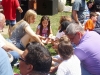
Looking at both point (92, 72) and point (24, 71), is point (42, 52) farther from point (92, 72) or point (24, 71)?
point (92, 72)

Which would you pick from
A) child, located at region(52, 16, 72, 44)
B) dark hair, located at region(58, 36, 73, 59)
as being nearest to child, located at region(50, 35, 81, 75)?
dark hair, located at region(58, 36, 73, 59)

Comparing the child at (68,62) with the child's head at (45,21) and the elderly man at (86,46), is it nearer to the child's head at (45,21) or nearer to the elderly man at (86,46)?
the elderly man at (86,46)

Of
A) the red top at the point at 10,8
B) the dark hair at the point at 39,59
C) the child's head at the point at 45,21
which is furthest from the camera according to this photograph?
the red top at the point at 10,8

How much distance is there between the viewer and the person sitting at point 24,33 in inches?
227

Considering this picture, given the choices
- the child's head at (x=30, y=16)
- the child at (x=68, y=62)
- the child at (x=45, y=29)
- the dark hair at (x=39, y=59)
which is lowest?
the child at (x=45, y=29)

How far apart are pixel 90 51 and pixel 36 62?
1379 millimetres

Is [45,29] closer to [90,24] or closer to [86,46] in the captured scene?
[90,24]

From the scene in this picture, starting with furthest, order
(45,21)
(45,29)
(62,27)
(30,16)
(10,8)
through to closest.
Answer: (10,8) → (45,29) → (45,21) → (30,16) → (62,27)

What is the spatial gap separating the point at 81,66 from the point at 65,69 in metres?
0.48

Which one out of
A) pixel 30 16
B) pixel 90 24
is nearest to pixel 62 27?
pixel 30 16

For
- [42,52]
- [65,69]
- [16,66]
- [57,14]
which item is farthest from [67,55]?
[57,14]

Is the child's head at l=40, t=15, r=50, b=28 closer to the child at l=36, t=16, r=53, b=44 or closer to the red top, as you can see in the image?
the child at l=36, t=16, r=53, b=44

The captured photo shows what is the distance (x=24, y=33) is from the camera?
5.91 meters

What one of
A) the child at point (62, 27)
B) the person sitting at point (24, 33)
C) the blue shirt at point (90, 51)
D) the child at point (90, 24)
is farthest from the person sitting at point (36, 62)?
the child at point (90, 24)
